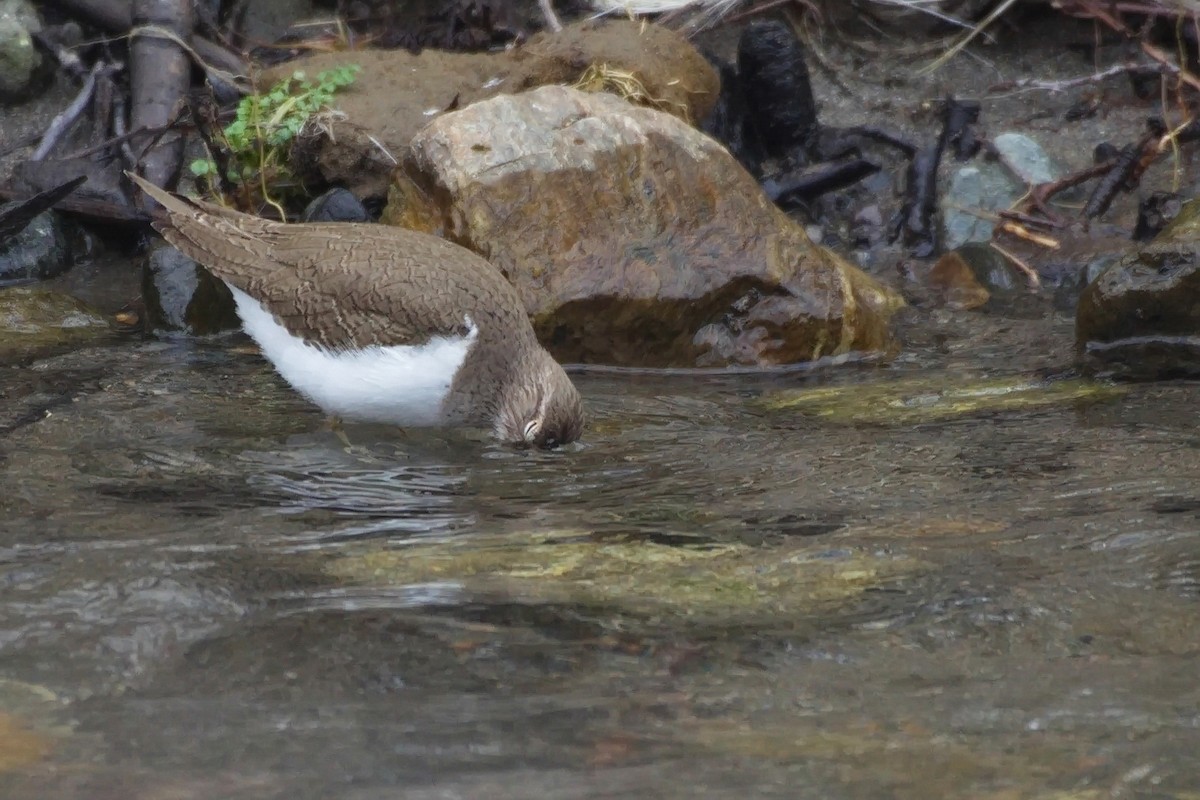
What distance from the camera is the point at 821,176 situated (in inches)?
344

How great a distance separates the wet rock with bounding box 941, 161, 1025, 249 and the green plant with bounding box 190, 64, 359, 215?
3561 millimetres

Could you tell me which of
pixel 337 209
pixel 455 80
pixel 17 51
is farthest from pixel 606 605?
pixel 17 51

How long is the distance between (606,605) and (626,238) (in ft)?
10.6

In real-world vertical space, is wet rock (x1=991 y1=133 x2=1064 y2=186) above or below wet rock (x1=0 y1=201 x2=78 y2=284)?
above

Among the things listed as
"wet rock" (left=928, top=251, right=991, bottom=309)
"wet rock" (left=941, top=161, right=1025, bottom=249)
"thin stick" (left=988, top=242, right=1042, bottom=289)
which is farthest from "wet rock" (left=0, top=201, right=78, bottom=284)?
"thin stick" (left=988, top=242, right=1042, bottom=289)

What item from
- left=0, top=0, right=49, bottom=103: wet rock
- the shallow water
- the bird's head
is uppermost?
left=0, top=0, right=49, bottom=103: wet rock

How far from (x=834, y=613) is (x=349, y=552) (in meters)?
1.51

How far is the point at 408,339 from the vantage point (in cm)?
571

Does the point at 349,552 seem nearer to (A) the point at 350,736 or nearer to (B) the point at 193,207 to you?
(A) the point at 350,736

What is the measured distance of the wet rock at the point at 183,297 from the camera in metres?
7.29

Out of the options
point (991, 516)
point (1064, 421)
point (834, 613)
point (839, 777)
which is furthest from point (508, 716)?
point (1064, 421)

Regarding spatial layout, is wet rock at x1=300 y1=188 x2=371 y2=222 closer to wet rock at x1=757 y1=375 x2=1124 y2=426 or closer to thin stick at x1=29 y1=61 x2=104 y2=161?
thin stick at x1=29 y1=61 x2=104 y2=161

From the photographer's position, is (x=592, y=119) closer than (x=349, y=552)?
No

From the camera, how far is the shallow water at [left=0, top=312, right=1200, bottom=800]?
123 inches
